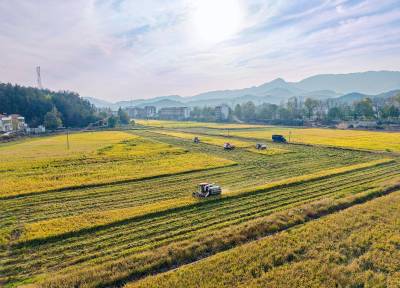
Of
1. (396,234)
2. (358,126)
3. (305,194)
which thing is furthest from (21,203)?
(358,126)

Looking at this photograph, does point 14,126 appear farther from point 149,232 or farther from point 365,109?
point 365,109

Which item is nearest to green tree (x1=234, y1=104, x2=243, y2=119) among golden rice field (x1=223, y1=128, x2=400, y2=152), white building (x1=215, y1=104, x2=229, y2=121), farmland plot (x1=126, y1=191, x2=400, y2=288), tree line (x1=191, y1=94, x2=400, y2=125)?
tree line (x1=191, y1=94, x2=400, y2=125)

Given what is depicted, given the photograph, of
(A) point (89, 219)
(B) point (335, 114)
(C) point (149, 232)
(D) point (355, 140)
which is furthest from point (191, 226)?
(B) point (335, 114)

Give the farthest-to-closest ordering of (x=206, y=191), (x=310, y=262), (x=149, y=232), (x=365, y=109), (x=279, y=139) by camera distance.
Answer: (x=365, y=109) < (x=279, y=139) < (x=206, y=191) < (x=149, y=232) < (x=310, y=262)

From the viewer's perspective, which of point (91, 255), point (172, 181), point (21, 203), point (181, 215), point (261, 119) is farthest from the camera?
point (261, 119)

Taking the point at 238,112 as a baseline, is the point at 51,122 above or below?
below

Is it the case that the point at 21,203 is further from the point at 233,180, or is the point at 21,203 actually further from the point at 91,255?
the point at 233,180
